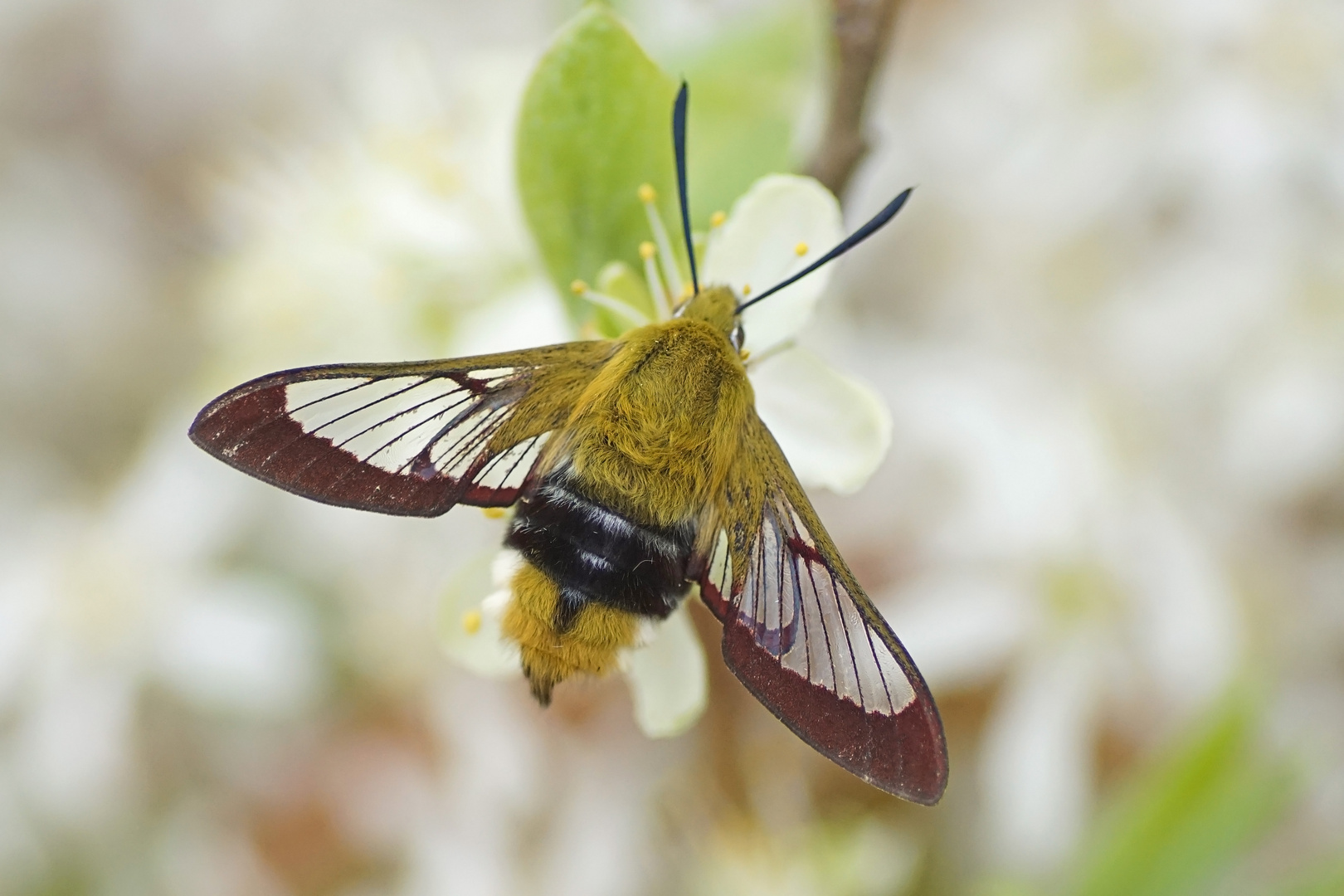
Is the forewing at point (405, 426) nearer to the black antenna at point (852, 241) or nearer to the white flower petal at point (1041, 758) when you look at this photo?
the black antenna at point (852, 241)

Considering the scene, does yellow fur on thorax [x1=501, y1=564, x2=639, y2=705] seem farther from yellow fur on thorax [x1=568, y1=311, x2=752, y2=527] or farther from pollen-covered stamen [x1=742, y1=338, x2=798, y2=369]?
pollen-covered stamen [x1=742, y1=338, x2=798, y2=369]

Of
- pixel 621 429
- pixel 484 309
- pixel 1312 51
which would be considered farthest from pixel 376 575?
pixel 1312 51

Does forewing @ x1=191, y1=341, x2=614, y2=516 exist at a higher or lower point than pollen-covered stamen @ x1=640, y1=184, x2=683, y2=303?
lower

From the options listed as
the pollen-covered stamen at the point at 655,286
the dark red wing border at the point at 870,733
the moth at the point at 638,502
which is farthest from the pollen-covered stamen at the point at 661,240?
the dark red wing border at the point at 870,733

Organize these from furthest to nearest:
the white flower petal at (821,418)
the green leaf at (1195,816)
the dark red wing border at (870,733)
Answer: the green leaf at (1195,816)
the white flower petal at (821,418)
the dark red wing border at (870,733)

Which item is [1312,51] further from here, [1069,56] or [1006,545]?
[1006,545]

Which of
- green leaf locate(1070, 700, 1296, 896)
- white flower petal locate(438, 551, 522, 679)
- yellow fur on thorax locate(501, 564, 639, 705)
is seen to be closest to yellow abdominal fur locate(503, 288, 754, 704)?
yellow fur on thorax locate(501, 564, 639, 705)
